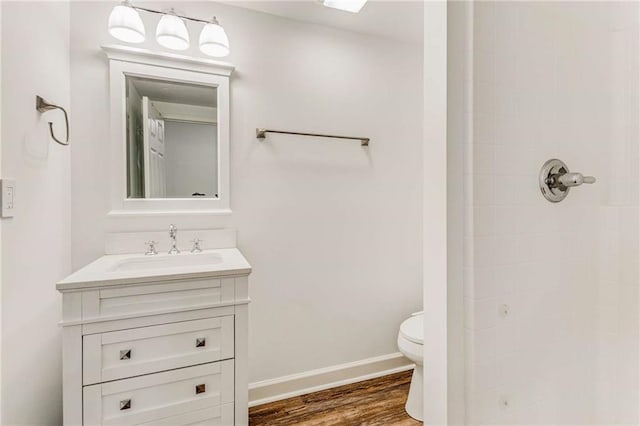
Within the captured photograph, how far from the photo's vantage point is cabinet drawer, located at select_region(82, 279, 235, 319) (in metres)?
1.21

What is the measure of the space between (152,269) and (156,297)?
256 mm

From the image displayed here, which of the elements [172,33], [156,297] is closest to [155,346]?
[156,297]

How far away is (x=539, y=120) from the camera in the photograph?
1.09 m

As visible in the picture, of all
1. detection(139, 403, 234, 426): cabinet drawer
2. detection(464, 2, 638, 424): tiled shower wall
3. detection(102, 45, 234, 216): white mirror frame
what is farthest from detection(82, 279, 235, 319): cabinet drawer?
detection(464, 2, 638, 424): tiled shower wall

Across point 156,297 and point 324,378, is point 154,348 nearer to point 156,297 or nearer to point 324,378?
point 156,297

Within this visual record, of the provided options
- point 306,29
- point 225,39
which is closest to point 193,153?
point 225,39

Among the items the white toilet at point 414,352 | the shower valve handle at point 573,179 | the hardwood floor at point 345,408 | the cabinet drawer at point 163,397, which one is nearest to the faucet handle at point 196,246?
the cabinet drawer at point 163,397

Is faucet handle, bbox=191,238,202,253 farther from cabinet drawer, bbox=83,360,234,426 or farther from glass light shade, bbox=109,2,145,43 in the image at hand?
glass light shade, bbox=109,2,145,43

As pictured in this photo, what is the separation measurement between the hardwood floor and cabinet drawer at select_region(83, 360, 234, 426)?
20.3 inches

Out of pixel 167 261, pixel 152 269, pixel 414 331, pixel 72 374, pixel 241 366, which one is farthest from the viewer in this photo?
pixel 414 331

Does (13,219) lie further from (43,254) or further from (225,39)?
(225,39)

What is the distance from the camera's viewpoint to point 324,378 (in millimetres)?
2047

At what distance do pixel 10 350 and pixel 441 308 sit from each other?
4.62 feet

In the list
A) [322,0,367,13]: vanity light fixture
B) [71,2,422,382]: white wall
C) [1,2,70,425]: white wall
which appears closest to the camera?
[1,2,70,425]: white wall
